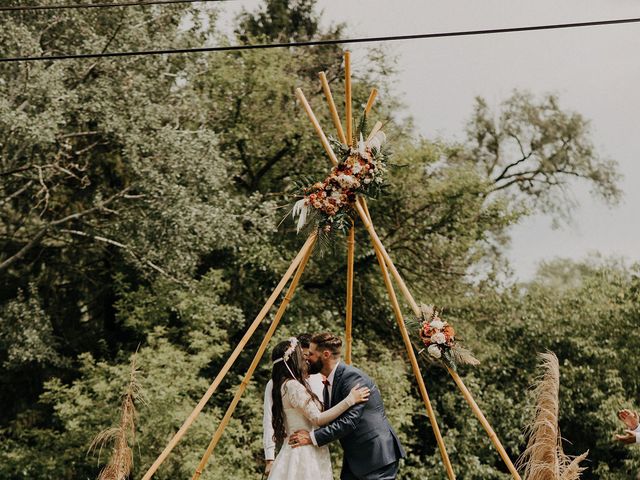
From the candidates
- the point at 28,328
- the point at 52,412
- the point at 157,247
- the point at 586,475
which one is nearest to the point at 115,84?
the point at 157,247

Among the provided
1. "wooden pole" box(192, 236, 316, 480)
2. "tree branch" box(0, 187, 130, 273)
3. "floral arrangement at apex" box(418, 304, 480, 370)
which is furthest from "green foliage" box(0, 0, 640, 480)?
"floral arrangement at apex" box(418, 304, 480, 370)

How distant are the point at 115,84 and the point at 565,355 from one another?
24.3 feet

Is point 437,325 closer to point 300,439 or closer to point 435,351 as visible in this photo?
point 435,351

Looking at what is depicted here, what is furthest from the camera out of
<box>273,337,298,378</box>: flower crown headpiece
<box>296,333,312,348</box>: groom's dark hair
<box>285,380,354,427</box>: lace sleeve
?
<box>296,333,312,348</box>: groom's dark hair

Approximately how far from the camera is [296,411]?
5902mm

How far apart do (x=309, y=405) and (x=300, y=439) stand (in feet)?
0.83

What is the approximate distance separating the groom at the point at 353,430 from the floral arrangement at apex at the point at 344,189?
4.31 feet

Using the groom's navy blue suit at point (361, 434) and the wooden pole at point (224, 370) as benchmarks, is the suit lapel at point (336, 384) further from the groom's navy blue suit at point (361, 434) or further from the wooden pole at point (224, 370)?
the wooden pole at point (224, 370)

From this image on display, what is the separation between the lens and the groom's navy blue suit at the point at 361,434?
18.9 ft

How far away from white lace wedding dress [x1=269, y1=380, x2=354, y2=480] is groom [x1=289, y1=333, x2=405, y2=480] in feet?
0.17

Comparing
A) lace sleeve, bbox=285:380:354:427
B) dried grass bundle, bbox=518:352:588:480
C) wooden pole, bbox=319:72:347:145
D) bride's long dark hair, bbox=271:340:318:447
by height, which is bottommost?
dried grass bundle, bbox=518:352:588:480

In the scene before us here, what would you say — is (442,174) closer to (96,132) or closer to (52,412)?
(96,132)

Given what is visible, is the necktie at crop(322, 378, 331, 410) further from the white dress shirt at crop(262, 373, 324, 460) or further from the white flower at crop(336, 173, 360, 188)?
the white flower at crop(336, 173, 360, 188)

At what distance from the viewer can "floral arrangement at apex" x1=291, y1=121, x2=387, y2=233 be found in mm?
7000
